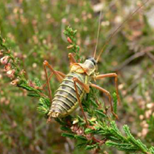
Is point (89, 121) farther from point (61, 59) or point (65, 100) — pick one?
point (61, 59)

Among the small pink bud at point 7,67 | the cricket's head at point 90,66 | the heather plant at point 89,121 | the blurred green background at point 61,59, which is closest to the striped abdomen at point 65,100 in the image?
the heather plant at point 89,121

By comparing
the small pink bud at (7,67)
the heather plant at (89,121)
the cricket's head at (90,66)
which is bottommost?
the heather plant at (89,121)

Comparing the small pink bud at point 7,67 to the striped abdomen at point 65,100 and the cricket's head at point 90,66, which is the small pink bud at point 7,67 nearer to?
the striped abdomen at point 65,100

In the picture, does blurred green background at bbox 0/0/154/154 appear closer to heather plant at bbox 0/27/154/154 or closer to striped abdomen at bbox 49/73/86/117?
heather plant at bbox 0/27/154/154

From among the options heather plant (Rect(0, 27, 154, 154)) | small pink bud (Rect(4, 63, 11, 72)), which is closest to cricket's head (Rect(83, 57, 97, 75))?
heather plant (Rect(0, 27, 154, 154))

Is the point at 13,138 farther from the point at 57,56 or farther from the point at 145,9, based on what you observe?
the point at 145,9
